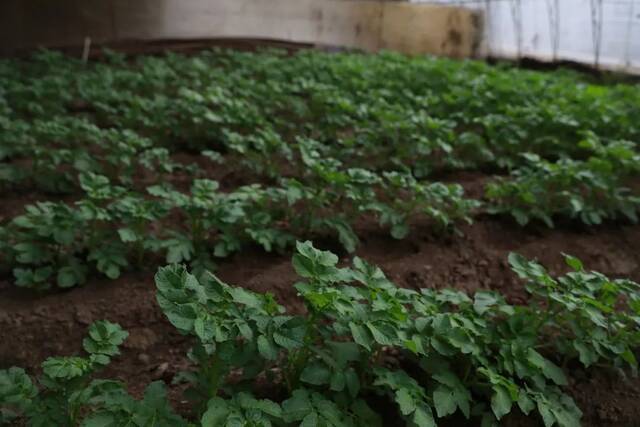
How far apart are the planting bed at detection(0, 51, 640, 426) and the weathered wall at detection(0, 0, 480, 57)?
3.95 metres

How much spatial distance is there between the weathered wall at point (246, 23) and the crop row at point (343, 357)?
9.03 metres

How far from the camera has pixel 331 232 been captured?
10.8 feet

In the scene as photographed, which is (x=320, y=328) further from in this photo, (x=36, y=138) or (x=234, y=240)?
(x=36, y=138)

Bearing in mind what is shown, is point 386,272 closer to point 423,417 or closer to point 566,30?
point 423,417

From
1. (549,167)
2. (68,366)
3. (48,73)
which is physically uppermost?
(48,73)

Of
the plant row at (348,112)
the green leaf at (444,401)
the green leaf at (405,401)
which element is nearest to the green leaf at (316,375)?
the green leaf at (405,401)

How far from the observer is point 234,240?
2932mm

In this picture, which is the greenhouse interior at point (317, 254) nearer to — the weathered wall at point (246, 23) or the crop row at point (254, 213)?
the crop row at point (254, 213)

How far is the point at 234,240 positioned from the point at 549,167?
1.97 m

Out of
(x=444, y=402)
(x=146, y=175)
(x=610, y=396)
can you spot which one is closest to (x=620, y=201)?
(x=610, y=396)

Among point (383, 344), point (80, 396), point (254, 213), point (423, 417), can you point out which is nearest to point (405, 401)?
point (423, 417)

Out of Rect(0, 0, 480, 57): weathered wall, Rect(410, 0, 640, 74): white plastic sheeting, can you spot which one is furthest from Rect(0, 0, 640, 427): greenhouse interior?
Rect(410, 0, 640, 74): white plastic sheeting

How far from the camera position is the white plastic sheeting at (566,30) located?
970 cm

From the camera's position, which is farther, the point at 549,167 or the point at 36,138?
the point at 36,138
